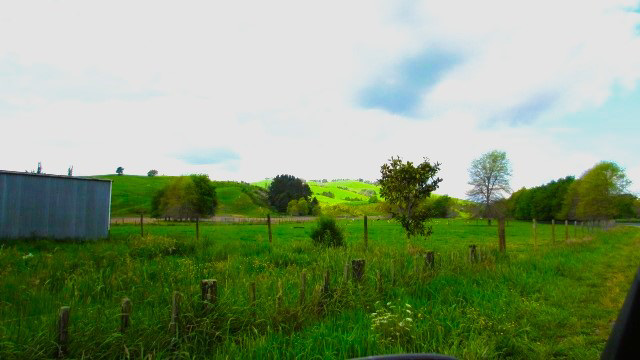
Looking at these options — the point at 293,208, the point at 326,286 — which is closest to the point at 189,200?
the point at 293,208

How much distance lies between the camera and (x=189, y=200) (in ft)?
231

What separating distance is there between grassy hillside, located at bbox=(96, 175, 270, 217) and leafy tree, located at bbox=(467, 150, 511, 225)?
50.0 m

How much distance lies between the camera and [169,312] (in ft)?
19.4

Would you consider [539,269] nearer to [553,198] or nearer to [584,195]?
[584,195]

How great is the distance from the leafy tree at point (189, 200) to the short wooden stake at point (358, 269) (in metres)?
64.4

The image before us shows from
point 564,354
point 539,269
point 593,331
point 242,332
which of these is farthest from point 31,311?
point 539,269

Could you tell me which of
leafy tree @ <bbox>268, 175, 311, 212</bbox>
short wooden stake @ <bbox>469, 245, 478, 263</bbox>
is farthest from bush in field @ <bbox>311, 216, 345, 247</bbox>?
leafy tree @ <bbox>268, 175, 311, 212</bbox>

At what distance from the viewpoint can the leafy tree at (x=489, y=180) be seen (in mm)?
70625

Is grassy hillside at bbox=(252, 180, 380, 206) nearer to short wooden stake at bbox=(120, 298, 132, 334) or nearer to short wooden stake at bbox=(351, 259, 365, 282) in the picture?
short wooden stake at bbox=(351, 259, 365, 282)

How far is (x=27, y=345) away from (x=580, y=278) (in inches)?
480

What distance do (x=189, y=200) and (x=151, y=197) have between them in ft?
123

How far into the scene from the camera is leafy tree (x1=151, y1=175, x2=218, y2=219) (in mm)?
70625

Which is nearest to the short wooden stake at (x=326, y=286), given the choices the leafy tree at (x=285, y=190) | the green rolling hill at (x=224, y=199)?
the green rolling hill at (x=224, y=199)

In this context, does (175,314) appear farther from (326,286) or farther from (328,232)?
(328,232)
